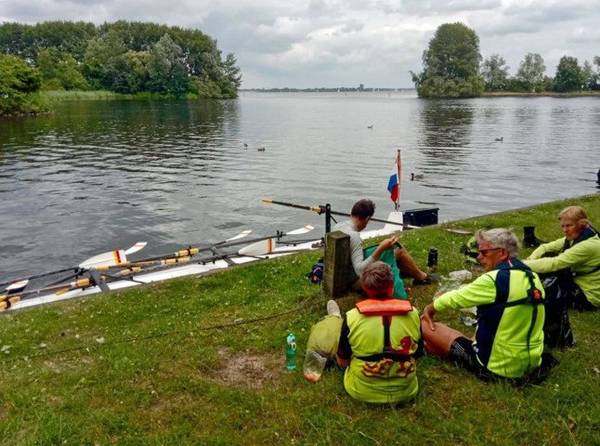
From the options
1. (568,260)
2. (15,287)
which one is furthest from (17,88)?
(568,260)

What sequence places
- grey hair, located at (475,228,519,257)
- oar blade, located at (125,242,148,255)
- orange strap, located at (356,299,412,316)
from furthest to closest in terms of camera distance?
oar blade, located at (125,242,148,255), grey hair, located at (475,228,519,257), orange strap, located at (356,299,412,316)

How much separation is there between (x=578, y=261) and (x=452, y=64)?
156670 mm

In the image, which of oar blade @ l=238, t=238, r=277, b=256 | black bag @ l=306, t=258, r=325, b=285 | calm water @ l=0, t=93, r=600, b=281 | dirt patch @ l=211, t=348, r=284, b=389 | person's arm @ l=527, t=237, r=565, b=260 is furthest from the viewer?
calm water @ l=0, t=93, r=600, b=281

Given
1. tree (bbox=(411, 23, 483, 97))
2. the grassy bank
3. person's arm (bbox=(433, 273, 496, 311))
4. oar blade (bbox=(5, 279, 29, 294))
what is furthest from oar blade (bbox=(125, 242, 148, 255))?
tree (bbox=(411, 23, 483, 97))

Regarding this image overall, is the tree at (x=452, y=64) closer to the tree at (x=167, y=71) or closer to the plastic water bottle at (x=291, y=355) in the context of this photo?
the tree at (x=167, y=71)

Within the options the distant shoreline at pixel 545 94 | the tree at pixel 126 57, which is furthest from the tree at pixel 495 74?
the tree at pixel 126 57

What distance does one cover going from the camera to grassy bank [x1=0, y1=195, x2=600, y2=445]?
553 centimetres

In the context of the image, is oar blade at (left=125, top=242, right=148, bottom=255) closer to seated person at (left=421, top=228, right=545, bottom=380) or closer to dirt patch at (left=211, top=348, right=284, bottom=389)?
dirt patch at (left=211, top=348, right=284, bottom=389)

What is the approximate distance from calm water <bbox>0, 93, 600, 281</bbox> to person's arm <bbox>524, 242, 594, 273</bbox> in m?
14.3

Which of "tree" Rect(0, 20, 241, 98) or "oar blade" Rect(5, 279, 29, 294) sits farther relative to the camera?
"tree" Rect(0, 20, 241, 98)

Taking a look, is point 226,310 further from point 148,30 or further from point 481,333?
point 148,30

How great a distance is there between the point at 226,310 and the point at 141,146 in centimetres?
4326

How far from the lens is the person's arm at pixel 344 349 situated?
6016 mm

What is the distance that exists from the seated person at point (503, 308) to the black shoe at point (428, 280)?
11.5 ft
